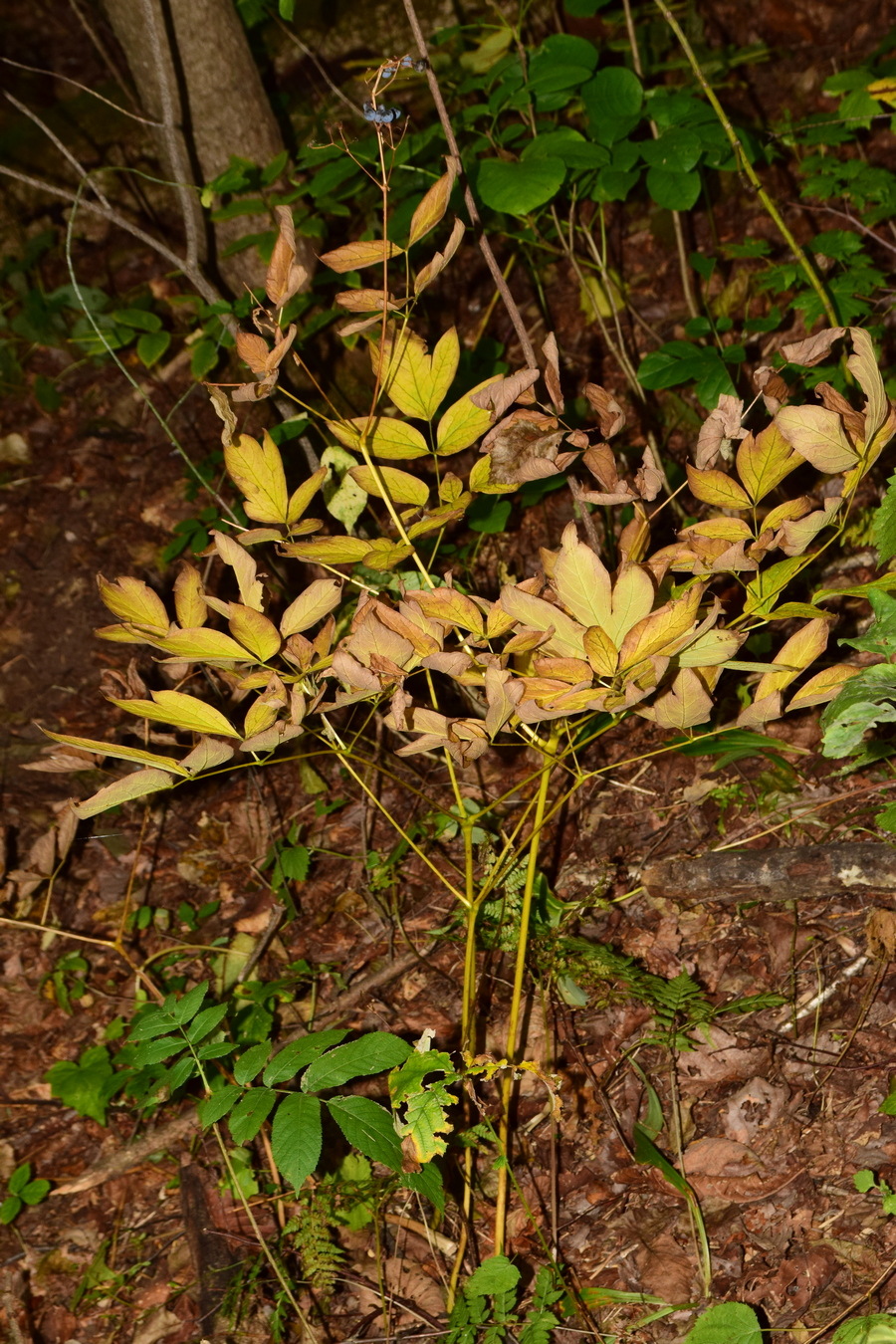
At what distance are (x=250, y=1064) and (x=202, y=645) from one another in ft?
2.03

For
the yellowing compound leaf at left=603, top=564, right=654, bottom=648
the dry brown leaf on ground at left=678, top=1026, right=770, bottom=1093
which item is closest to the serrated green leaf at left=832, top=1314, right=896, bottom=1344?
the dry brown leaf on ground at left=678, top=1026, right=770, bottom=1093

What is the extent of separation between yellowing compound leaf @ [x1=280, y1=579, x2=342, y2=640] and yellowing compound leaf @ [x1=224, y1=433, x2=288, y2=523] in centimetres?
13

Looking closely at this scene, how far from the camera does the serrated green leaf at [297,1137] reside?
1.19 m

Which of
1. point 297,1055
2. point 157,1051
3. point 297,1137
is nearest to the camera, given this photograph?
point 297,1137

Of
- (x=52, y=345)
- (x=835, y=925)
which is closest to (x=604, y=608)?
(x=835, y=925)

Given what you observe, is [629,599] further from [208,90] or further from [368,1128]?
[208,90]

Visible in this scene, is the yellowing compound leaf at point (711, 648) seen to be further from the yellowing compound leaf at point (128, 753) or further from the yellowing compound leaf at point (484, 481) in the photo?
the yellowing compound leaf at point (128, 753)

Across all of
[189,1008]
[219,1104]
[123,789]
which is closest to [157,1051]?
[189,1008]

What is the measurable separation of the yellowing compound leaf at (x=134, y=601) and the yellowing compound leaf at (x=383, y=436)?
1.20 ft

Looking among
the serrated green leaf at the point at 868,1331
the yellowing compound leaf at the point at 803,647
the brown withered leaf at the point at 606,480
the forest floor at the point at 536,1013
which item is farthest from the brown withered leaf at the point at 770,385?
the serrated green leaf at the point at 868,1331

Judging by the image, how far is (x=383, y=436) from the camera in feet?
4.52

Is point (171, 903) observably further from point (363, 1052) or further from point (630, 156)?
point (630, 156)

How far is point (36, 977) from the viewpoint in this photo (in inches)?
91.8

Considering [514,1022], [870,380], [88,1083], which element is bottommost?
[88,1083]
